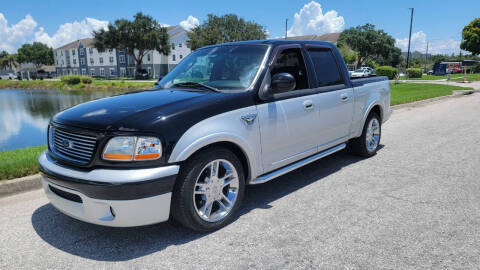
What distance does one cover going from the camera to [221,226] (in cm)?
353

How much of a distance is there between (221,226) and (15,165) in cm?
326

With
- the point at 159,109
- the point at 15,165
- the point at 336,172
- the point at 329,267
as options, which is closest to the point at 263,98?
the point at 159,109

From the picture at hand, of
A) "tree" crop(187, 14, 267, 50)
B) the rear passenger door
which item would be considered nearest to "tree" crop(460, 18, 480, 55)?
"tree" crop(187, 14, 267, 50)

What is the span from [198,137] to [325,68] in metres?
2.57

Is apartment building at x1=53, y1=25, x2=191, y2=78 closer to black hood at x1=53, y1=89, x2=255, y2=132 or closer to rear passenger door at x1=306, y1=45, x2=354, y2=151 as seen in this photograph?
rear passenger door at x1=306, y1=45, x2=354, y2=151

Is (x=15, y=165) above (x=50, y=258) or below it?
above

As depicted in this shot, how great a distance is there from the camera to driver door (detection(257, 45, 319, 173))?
3.83m

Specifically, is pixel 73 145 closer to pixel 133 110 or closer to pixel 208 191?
pixel 133 110

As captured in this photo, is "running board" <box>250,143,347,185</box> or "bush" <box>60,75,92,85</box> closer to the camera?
"running board" <box>250,143,347,185</box>

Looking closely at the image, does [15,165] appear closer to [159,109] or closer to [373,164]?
[159,109]

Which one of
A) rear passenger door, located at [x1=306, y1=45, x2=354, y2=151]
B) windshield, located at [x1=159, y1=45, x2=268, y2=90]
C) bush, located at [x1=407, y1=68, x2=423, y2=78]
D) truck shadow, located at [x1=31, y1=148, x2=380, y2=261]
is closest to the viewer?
truck shadow, located at [x1=31, y1=148, x2=380, y2=261]

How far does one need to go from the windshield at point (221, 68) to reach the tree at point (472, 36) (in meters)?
67.9

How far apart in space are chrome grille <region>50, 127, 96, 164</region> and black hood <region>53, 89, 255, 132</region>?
0.10 metres

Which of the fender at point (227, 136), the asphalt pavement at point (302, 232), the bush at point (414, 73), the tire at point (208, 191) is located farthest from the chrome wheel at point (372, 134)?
the bush at point (414, 73)
